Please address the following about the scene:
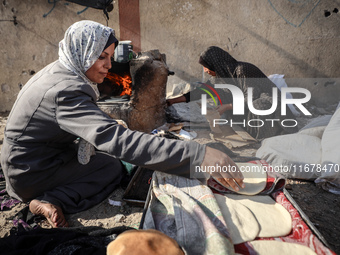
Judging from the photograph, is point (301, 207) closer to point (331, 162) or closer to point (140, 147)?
point (331, 162)

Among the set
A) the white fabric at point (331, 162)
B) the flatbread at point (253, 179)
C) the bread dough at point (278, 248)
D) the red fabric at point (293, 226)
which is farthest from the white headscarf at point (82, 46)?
the white fabric at point (331, 162)

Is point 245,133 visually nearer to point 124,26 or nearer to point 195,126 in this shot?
point 195,126

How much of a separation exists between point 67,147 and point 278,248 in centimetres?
168

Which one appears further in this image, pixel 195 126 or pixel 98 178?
pixel 195 126

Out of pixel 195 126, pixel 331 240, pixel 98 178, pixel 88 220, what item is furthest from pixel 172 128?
pixel 331 240

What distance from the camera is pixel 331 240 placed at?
5.86 ft

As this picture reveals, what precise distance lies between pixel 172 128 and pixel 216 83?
1005mm

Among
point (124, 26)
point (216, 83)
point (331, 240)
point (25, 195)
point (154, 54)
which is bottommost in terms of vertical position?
point (331, 240)

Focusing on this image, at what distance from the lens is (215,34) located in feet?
16.8

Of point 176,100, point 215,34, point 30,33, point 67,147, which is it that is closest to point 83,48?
point 67,147

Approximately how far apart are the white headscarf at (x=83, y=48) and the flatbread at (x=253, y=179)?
1.17 metres

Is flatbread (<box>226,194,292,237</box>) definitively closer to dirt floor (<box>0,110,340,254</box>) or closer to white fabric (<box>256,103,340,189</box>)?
dirt floor (<box>0,110,340,254</box>)

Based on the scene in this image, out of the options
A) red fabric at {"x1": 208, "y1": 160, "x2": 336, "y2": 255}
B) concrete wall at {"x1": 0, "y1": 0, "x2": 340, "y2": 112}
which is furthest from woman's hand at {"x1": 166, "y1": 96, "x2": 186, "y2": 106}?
red fabric at {"x1": 208, "y1": 160, "x2": 336, "y2": 255}

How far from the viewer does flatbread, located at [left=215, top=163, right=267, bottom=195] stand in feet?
5.17
